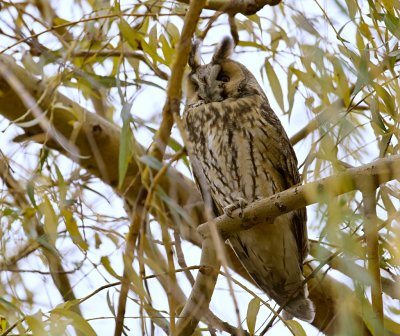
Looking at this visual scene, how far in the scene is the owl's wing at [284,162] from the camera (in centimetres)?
222

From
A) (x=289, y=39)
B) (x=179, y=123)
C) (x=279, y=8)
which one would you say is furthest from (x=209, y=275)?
(x=279, y=8)

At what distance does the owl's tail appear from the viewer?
7.22 feet

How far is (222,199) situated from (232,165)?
12 cm

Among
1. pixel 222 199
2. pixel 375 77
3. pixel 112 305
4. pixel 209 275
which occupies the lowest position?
pixel 112 305

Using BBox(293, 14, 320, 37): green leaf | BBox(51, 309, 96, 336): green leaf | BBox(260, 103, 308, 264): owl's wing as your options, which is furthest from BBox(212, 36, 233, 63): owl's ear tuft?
BBox(51, 309, 96, 336): green leaf

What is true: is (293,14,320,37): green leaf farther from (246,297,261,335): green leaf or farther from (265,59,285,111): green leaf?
(246,297,261,335): green leaf

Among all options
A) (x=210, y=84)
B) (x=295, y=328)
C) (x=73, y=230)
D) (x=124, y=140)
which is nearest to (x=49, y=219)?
(x=73, y=230)

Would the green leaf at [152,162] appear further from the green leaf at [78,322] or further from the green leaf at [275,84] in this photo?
the green leaf at [275,84]

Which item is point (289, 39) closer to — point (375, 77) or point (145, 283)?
point (375, 77)

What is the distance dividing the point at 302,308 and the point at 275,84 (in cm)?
69

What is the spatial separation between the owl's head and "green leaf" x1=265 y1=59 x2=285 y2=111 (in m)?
0.27

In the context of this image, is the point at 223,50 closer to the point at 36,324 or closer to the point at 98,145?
the point at 98,145

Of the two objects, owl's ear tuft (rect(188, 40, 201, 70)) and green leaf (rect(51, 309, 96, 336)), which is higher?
owl's ear tuft (rect(188, 40, 201, 70))

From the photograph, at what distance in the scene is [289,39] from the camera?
1.95 m
